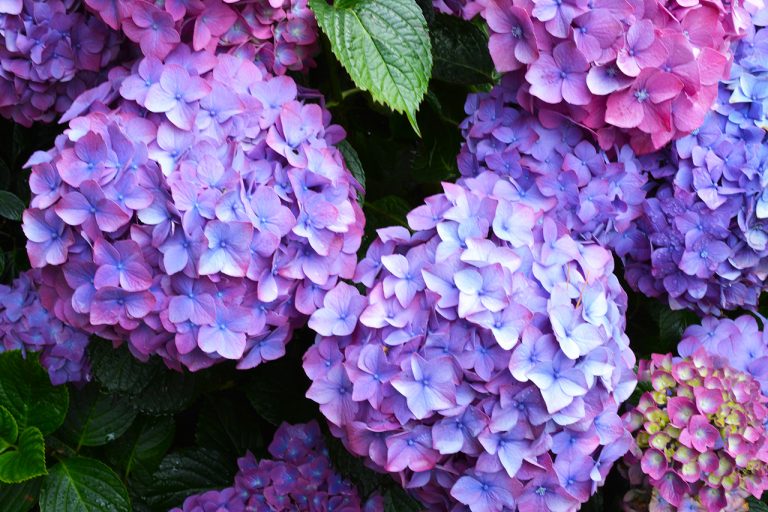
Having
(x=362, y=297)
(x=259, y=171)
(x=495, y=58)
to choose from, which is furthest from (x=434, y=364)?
(x=495, y=58)

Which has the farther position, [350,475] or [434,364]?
[350,475]

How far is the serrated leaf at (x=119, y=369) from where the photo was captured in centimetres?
108

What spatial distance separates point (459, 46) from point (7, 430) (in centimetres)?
78

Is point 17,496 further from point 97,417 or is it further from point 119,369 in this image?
point 119,369

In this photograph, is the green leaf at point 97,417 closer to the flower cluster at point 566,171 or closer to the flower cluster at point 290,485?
the flower cluster at point 290,485

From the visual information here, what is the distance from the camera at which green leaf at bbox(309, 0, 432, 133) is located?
1.00m

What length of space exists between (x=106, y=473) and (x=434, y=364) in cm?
52

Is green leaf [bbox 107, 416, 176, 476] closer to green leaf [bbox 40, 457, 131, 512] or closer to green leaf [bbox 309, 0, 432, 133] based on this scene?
green leaf [bbox 40, 457, 131, 512]

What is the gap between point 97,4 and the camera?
1000 mm

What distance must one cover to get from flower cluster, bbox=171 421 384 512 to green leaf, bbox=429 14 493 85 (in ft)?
1.76

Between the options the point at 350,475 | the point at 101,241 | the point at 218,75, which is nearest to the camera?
the point at 101,241

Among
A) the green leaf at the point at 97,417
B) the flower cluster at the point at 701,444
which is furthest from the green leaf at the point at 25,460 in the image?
the flower cluster at the point at 701,444

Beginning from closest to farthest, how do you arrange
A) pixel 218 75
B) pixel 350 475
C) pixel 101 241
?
pixel 101 241, pixel 218 75, pixel 350 475

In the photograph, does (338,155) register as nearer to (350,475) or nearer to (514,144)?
(514,144)
